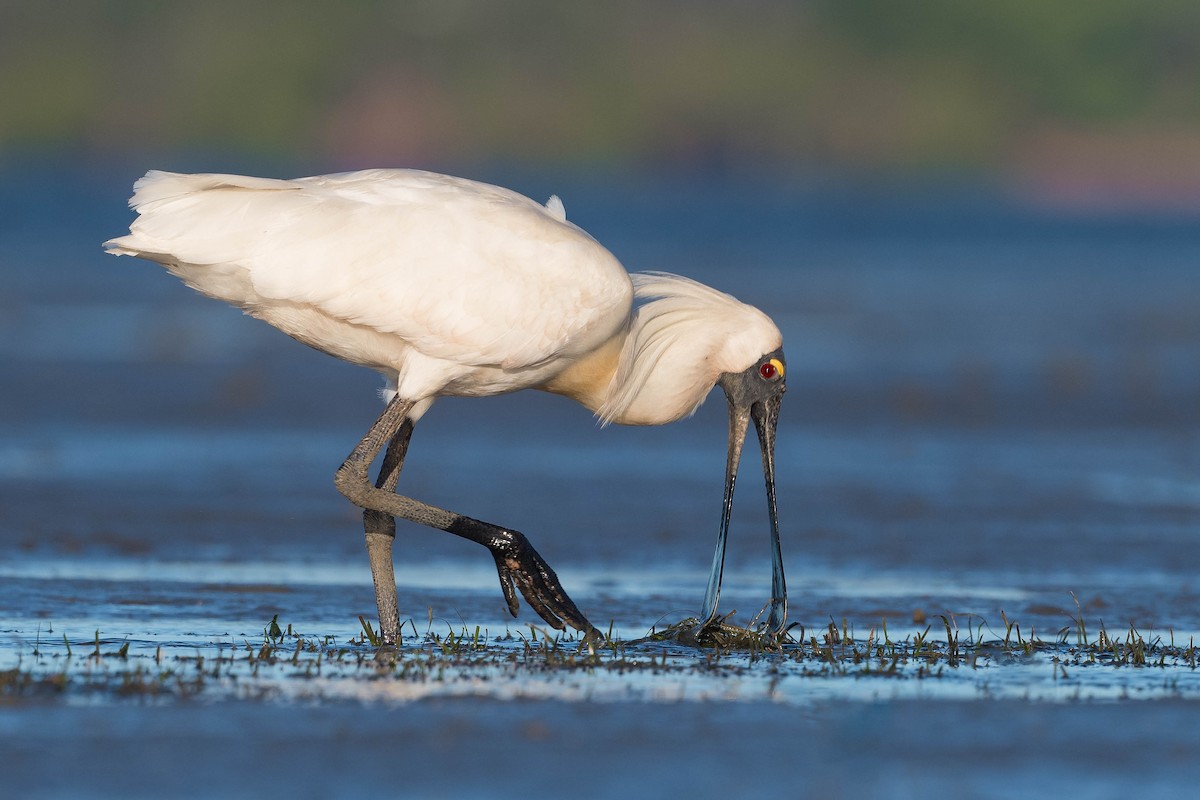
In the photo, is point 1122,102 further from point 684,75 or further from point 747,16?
point 747,16

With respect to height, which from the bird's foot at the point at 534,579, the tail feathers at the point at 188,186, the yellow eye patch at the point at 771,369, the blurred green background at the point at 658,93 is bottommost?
the bird's foot at the point at 534,579

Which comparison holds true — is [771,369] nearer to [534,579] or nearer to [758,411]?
[758,411]

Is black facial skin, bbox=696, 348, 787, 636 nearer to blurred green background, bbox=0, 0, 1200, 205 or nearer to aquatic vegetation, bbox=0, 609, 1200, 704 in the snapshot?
aquatic vegetation, bbox=0, 609, 1200, 704

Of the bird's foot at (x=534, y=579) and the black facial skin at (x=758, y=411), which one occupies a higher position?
the black facial skin at (x=758, y=411)

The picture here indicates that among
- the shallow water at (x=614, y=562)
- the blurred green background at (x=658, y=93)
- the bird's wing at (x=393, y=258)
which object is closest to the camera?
the shallow water at (x=614, y=562)

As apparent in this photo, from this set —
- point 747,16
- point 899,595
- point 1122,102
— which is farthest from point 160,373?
point 747,16

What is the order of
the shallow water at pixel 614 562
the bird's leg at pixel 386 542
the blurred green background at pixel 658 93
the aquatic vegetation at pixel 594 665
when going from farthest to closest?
the blurred green background at pixel 658 93, the bird's leg at pixel 386 542, the aquatic vegetation at pixel 594 665, the shallow water at pixel 614 562

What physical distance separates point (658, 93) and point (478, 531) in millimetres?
83263

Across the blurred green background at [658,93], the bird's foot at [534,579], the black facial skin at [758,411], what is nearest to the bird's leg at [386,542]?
the bird's foot at [534,579]

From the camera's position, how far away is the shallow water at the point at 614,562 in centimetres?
668

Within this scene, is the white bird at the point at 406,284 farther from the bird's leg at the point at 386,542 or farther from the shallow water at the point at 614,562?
the shallow water at the point at 614,562

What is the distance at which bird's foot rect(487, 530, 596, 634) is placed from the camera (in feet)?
28.7

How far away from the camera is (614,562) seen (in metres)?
11.2

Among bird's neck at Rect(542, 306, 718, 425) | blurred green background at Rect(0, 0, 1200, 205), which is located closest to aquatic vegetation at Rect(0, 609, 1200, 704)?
bird's neck at Rect(542, 306, 718, 425)
